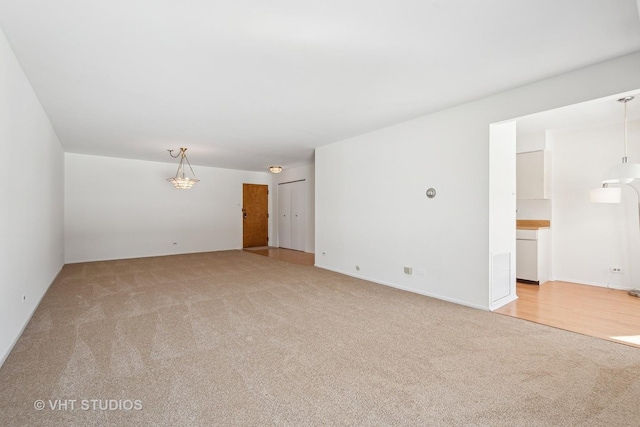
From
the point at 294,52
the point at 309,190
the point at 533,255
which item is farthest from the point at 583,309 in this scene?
the point at 309,190

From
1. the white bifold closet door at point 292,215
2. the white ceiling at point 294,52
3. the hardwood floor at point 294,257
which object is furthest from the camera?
the white bifold closet door at point 292,215

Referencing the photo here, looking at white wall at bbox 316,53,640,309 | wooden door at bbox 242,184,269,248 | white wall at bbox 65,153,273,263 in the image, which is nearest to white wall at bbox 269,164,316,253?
wooden door at bbox 242,184,269,248

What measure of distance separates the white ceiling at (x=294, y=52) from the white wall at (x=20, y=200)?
259mm

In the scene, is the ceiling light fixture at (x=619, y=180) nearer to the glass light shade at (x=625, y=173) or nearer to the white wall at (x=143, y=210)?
the glass light shade at (x=625, y=173)

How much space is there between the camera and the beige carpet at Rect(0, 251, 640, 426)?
1801 mm

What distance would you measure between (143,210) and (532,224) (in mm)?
9141

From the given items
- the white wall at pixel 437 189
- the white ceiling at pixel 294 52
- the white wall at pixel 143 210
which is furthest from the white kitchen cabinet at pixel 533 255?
the white wall at pixel 143 210

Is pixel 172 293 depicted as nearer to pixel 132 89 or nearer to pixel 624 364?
pixel 132 89

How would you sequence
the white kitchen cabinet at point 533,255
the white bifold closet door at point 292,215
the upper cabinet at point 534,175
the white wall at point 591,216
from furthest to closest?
the white bifold closet door at point 292,215 → the upper cabinet at point 534,175 → the white kitchen cabinet at point 533,255 → the white wall at point 591,216

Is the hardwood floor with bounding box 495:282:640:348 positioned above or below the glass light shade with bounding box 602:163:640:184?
below

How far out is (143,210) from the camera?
7.96m

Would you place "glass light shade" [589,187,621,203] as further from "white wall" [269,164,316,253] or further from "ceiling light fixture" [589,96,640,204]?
"white wall" [269,164,316,253]

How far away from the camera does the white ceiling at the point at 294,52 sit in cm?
205

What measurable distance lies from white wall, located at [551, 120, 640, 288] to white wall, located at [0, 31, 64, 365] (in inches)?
295
